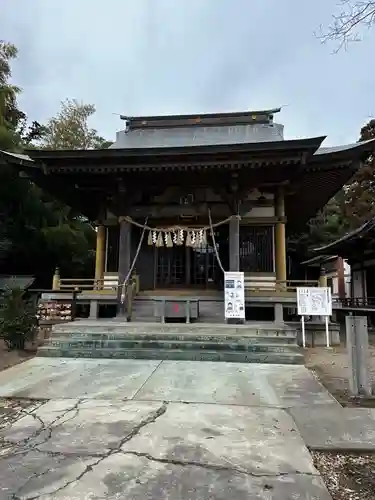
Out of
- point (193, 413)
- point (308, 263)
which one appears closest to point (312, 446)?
point (193, 413)

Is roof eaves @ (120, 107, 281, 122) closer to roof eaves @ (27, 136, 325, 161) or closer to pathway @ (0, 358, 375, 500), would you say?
roof eaves @ (27, 136, 325, 161)

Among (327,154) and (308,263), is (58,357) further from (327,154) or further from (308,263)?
(308,263)

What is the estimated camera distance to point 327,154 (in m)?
9.02

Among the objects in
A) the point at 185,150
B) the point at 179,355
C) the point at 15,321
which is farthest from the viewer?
the point at 185,150

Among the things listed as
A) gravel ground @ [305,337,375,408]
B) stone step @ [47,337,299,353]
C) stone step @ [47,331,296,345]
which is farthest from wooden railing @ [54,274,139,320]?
gravel ground @ [305,337,375,408]

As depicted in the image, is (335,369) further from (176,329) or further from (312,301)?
(176,329)

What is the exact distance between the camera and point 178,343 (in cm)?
700

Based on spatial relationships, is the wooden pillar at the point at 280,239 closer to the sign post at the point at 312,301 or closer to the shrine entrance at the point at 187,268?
the shrine entrance at the point at 187,268

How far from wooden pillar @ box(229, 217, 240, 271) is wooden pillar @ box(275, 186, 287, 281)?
144cm

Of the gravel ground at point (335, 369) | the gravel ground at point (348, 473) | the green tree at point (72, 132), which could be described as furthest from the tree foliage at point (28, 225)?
the gravel ground at point (348, 473)

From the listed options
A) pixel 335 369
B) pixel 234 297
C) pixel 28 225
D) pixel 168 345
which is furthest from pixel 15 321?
pixel 28 225

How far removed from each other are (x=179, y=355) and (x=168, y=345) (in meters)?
0.39

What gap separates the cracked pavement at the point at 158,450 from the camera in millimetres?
2270

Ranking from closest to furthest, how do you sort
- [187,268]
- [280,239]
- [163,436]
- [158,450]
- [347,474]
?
[347,474] → [158,450] → [163,436] → [280,239] → [187,268]
